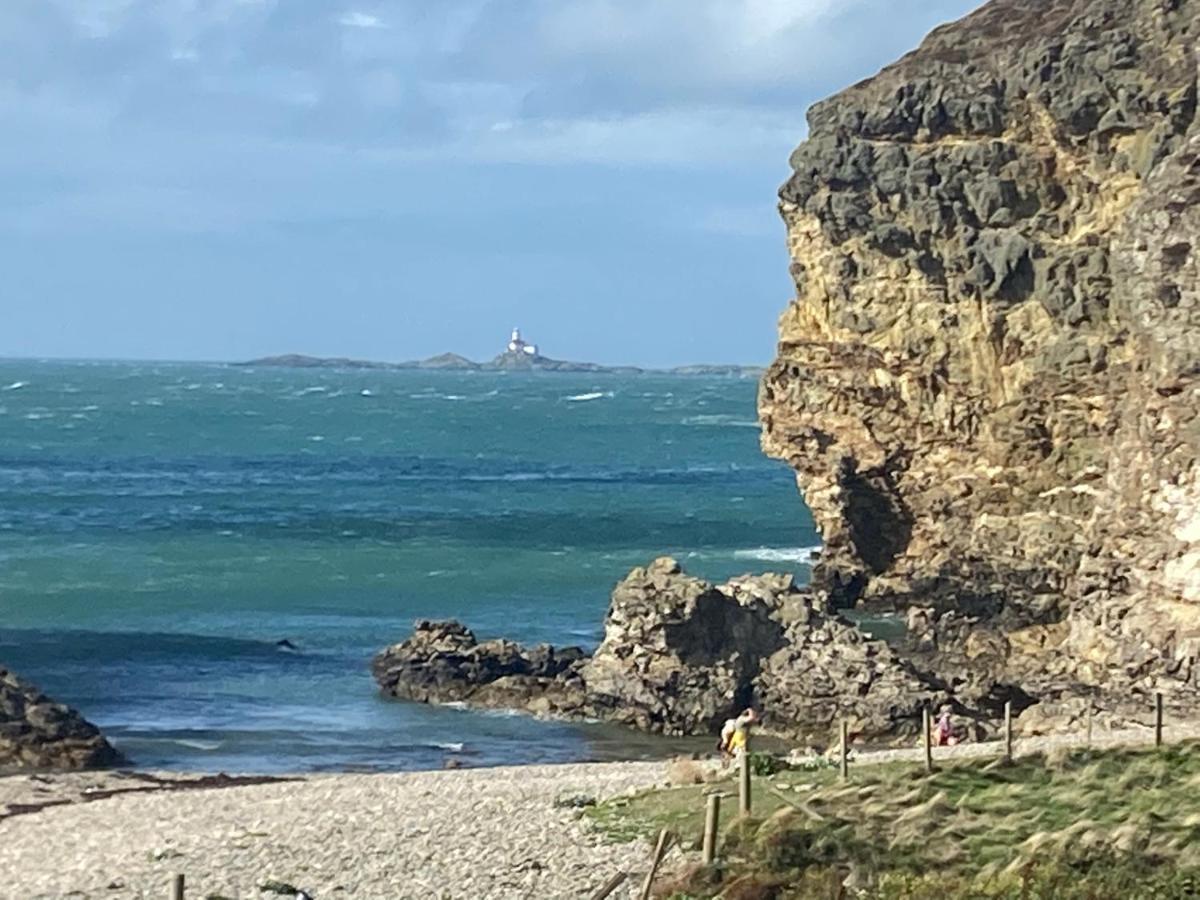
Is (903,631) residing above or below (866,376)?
below

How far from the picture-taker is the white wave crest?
Answer: 7062cm


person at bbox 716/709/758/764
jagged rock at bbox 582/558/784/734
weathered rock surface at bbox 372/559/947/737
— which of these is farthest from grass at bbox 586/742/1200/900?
jagged rock at bbox 582/558/784/734

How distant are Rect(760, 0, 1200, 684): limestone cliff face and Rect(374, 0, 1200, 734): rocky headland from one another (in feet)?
0.24

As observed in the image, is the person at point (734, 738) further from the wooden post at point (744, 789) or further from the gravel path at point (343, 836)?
the wooden post at point (744, 789)

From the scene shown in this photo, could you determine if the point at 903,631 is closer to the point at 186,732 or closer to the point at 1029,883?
the point at 186,732

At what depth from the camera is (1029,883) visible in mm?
21641

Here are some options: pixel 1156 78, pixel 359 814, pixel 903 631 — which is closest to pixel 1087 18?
pixel 1156 78

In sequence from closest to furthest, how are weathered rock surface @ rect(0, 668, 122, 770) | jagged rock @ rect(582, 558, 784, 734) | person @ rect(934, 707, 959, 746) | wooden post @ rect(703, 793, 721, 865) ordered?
wooden post @ rect(703, 793, 721, 865)
person @ rect(934, 707, 959, 746)
weathered rock surface @ rect(0, 668, 122, 770)
jagged rock @ rect(582, 558, 784, 734)

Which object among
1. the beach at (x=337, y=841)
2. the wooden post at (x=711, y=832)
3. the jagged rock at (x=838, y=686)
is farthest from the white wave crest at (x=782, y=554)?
the wooden post at (x=711, y=832)

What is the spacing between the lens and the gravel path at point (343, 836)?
2450cm

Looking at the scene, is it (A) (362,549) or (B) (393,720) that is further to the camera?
(A) (362,549)

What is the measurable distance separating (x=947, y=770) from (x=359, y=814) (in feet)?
25.2

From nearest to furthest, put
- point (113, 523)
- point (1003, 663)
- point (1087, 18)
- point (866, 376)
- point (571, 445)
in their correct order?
1. point (1003, 663)
2. point (1087, 18)
3. point (866, 376)
4. point (113, 523)
5. point (571, 445)

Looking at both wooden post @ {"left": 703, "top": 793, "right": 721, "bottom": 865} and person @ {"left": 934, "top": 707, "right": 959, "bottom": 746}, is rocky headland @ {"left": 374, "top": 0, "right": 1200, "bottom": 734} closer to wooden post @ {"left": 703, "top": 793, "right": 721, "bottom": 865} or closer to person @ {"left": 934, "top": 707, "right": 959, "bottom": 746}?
person @ {"left": 934, "top": 707, "right": 959, "bottom": 746}
